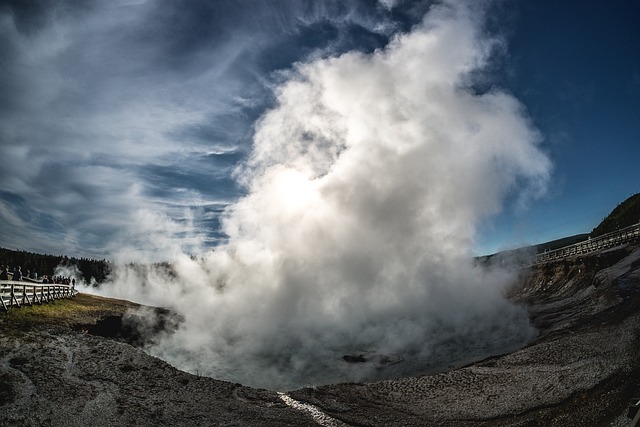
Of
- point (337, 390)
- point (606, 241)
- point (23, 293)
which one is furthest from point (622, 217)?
point (23, 293)

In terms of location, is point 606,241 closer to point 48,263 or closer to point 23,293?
point 23,293

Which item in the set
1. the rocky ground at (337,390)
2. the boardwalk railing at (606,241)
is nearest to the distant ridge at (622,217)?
the boardwalk railing at (606,241)

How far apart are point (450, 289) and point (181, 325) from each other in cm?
3050

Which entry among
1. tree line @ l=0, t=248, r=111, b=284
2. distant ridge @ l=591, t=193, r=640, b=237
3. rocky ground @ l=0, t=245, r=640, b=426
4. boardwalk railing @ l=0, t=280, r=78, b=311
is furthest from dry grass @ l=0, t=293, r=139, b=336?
distant ridge @ l=591, t=193, r=640, b=237

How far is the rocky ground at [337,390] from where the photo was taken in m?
11.1

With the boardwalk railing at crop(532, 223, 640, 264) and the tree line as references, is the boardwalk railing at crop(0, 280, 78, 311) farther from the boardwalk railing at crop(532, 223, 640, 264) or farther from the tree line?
the tree line

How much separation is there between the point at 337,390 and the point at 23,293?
849 inches

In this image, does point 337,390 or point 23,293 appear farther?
point 23,293

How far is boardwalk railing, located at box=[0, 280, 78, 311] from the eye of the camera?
20883 millimetres

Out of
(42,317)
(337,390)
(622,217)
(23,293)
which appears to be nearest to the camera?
(337,390)

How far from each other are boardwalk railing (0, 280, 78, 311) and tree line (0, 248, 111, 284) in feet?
323

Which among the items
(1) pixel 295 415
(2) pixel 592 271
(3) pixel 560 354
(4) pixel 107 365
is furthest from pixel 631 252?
(4) pixel 107 365

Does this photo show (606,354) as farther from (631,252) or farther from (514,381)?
(631,252)

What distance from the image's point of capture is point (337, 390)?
14914mm
